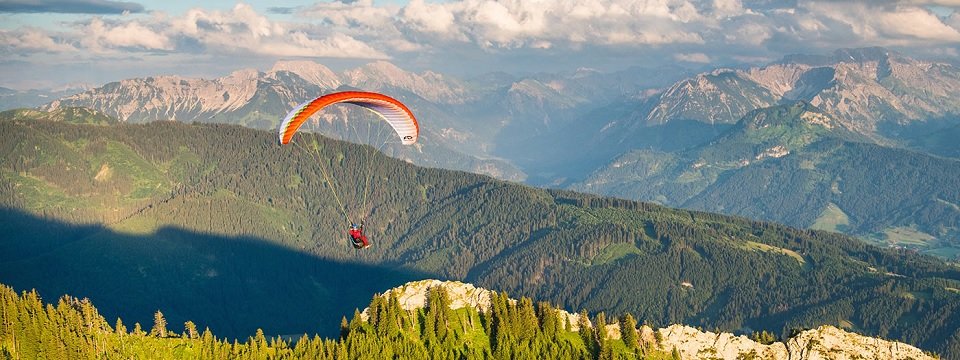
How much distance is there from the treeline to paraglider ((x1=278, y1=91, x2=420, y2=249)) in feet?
92.6

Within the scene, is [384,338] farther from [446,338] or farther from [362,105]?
[362,105]

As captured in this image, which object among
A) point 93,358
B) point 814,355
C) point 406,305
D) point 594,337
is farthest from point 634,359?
point 93,358

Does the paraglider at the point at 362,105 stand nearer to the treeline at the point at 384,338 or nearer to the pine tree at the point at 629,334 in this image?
the treeline at the point at 384,338

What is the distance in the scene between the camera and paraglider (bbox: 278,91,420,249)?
14912cm

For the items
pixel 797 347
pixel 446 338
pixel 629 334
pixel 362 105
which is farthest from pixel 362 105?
pixel 797 347

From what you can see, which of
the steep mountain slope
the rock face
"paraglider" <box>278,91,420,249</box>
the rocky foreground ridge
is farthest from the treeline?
"paraglider" <box>278,91,420,249</box>

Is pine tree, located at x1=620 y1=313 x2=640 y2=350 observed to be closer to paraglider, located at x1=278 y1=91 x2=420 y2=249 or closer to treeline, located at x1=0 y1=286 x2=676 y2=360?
treeline, located at x1=0 y1=286 x2=676 y2=360

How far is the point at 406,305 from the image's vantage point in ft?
622

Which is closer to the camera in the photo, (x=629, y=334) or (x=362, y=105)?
(x=362, y=105)

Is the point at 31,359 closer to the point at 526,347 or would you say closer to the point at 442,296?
the point at 442,296

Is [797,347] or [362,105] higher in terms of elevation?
[362,105]

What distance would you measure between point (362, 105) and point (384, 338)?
149ft

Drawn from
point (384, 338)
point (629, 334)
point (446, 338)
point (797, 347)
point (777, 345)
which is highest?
point (384, 338)

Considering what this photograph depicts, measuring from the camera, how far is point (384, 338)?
175 m
